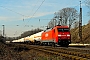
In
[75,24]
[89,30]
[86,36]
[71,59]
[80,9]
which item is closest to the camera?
[71,59]

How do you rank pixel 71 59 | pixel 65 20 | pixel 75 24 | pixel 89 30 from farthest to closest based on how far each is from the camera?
1. pixel 75 24
2. pixel 65 20
3. pixel 89 30
4. pixel 71 59

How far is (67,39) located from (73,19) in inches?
2093

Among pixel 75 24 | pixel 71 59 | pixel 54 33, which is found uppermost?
pixel 75 24

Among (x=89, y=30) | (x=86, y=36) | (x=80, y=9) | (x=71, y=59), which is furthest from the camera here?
(x=89, y=30)

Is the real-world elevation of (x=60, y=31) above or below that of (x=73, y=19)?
below

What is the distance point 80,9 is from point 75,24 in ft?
134

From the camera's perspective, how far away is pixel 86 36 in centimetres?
6644

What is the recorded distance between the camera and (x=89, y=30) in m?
71.6

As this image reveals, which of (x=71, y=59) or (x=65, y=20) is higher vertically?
(x=65, y=20)

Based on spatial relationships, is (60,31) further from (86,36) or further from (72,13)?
(72,13)

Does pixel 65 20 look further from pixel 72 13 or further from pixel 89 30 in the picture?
pixel 89 30

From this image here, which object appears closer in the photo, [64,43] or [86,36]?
[64,43]

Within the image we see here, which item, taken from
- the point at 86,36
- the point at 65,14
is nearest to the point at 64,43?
the point at 86,36

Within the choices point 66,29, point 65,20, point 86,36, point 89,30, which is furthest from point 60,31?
point 65,20
